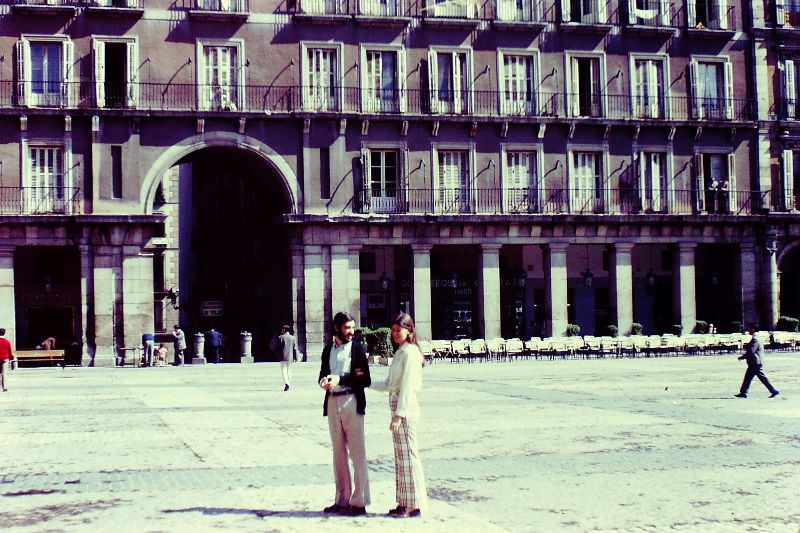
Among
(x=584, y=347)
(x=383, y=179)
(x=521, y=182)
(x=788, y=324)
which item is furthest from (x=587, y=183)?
(x=788, y=324)

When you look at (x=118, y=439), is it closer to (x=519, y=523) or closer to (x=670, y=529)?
(x=519, y=523)

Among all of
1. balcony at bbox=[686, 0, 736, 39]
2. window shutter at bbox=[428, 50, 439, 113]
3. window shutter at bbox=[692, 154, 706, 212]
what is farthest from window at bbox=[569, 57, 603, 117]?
window shutter at bbox=[428, 50, 439, 113]

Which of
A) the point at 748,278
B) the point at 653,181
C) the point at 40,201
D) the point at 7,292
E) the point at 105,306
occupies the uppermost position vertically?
the point at 653,181

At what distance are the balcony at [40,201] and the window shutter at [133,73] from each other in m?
3.73

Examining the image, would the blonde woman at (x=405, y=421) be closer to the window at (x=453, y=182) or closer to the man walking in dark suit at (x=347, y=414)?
the man walking in dark suit at (x=347, y=414)

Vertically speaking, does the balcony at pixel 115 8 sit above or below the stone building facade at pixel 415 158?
above

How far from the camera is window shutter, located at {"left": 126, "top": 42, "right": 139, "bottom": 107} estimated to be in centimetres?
4006

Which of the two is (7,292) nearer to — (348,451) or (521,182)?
(521,182)

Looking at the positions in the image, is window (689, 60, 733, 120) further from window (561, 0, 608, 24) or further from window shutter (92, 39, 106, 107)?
window shutter (92, 39, 106, 107)

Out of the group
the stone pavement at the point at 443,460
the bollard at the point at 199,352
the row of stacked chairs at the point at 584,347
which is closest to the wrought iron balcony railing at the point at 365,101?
the bollard at the point at 199,352

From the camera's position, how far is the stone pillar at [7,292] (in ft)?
127

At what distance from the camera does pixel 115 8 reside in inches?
1569

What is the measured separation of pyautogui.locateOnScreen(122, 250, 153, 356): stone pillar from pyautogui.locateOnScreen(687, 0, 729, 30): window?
24.0m

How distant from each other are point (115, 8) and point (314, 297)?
12.4m
